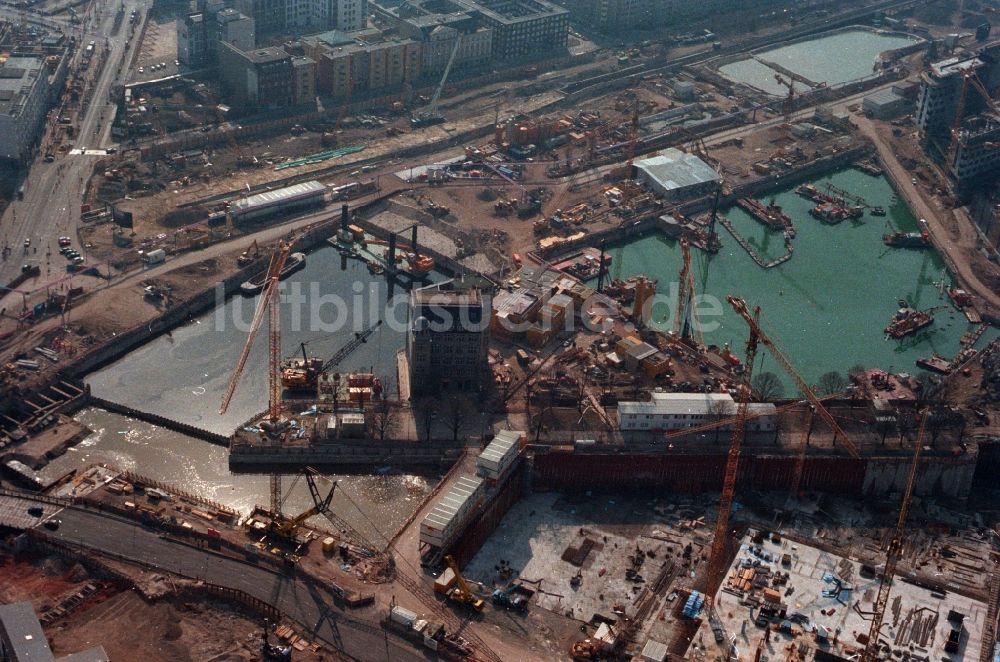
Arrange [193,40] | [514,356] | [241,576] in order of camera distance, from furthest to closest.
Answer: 1. [193,40]
2. [514,356]
3. [241,576]

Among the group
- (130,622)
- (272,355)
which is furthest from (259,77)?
(130,622)

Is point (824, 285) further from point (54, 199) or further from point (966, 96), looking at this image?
point (54, 199)

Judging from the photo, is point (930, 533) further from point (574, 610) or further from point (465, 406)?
point (465, 406)

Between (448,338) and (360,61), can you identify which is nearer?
(448,338)

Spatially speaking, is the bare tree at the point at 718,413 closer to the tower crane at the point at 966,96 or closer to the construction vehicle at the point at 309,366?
the construction vehicle at the point at 309,366

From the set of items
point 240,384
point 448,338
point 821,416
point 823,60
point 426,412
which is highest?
point 823,60

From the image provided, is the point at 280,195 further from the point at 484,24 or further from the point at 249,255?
the point at 484,24

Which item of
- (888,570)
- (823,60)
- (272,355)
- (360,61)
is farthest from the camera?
(823,60)

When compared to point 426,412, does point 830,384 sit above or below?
above
